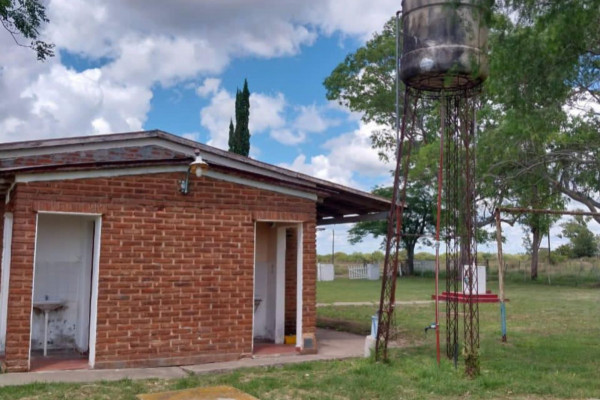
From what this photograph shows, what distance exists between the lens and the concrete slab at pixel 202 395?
7314mm

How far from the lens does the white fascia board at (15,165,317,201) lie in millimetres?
8750

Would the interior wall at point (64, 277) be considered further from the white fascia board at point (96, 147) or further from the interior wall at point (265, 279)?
the interior wall at point (265, 279)

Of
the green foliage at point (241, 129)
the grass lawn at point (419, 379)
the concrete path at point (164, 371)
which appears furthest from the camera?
the green foliage at point (241, 129)

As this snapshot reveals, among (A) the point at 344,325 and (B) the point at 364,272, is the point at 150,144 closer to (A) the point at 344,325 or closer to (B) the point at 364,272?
(A) the point at 344,325

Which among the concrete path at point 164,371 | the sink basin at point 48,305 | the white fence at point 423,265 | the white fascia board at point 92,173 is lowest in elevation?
the concrete path at point 164,371

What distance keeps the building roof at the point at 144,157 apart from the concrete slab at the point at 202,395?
345 centimetres

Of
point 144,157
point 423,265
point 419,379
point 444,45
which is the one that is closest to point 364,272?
point 423,265

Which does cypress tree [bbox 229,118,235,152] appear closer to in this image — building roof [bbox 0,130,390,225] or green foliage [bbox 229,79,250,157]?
green foliage [bbox 229,79,250,157]

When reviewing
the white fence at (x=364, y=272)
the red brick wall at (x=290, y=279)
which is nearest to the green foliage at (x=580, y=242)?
the white fence at (x=364, y=272)

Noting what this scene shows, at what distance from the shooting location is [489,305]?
21.5 metres

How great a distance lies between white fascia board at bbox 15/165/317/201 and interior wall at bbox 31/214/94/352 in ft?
6.33

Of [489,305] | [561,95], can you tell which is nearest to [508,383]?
[561,95]

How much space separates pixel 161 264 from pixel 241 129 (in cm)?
2144

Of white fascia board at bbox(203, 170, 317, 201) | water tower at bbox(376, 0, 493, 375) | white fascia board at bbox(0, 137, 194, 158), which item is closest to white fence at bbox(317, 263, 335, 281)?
white fascia board at bbox(203, 170, 317, 201)
